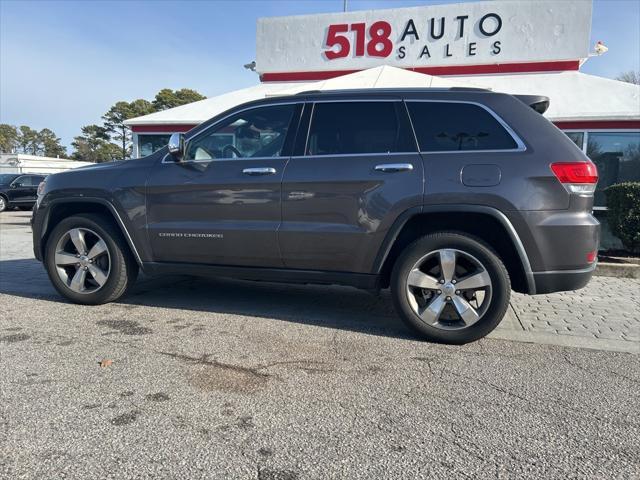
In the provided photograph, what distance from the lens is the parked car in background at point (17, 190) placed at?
65.9ft

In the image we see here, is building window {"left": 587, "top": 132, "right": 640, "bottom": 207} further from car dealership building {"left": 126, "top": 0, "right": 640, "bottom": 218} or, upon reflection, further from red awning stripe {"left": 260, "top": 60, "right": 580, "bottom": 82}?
red awning stripe {"left": 260, "top": 60, "right": 580, "bottom": 82}

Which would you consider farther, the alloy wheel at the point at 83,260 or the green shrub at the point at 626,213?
the green shrub at the point at 626,213

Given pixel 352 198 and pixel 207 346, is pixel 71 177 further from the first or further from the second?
pixel 352 198

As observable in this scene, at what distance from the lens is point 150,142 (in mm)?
13789

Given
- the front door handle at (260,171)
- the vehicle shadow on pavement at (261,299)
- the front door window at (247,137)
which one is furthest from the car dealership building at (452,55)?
the front door handle at (260,171)

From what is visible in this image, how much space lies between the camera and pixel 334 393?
120 inches

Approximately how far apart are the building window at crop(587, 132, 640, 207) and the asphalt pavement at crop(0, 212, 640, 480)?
310 inches

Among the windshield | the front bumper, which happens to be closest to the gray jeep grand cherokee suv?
the front bumper

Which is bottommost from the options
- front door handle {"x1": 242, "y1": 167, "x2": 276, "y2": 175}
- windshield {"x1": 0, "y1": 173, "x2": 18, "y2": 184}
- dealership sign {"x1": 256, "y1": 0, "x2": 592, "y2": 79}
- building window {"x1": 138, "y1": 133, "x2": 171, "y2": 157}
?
windshield {"x1": 0, "y1": 173, "x2": 18, "y2": 184}

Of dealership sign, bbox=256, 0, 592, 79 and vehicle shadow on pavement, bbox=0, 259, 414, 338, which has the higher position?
dealership sign, bbox=256, 0, 592, 79

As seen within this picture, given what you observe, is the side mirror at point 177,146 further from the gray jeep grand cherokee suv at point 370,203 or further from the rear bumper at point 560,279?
the rear bumper at point 560,279

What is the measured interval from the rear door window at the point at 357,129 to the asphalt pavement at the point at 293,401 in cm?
156

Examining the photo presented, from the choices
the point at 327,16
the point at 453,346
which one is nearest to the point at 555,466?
the point at 453,346

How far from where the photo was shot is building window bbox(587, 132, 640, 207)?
34.3ft
